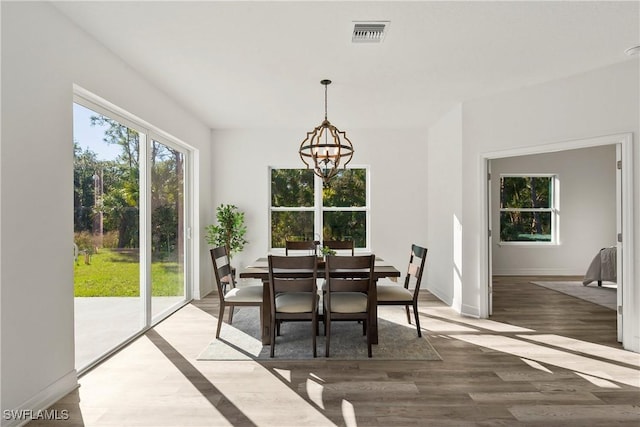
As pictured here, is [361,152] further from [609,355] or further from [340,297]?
[609,355]

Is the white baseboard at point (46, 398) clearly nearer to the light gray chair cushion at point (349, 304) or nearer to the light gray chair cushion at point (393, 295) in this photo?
the light gray chair cushion at point (349, 304)

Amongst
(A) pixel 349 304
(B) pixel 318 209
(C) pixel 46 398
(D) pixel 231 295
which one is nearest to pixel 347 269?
(A) pixel 349 304

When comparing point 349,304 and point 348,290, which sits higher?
point 348,290

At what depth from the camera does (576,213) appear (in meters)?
7.54

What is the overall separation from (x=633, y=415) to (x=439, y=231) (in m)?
3.53

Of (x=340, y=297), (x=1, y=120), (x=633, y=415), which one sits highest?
(x=1, y=120)

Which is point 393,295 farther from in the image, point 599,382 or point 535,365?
point 599,382

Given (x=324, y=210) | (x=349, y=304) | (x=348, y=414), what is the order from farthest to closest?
(x=324, y=210) → (x=349, y=304) → (x=348, y=414)

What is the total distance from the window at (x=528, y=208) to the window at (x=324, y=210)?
3363 mm

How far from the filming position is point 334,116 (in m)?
5.46

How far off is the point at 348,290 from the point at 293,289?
1.55ft

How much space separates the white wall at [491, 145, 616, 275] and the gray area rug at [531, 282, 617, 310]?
0.88m

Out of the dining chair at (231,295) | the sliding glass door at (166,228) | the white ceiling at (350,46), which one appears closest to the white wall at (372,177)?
the sliding glass door at (166,228)

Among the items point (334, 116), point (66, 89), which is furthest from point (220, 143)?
point (66, 89)
